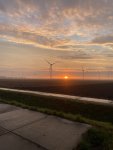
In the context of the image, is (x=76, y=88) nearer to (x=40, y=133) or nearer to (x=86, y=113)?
(x=86, y=113)

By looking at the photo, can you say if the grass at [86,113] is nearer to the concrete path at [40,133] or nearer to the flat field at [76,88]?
the concrete path at [40,133]

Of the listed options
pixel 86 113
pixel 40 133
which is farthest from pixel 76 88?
pixel 40 133

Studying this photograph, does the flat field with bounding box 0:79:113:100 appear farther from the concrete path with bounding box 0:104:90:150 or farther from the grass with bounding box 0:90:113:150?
the concrete path with bounding box 0:104:90:150

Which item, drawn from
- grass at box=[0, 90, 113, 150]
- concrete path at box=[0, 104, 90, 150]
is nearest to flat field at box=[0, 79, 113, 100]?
grass at box=[0, 90, 113, 150]

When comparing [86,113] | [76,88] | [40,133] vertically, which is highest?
[40,133]

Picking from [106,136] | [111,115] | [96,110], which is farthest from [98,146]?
[96,110]

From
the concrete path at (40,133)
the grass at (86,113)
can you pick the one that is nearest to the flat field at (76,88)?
the grass at (86,113)

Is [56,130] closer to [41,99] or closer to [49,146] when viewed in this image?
[49,146]
